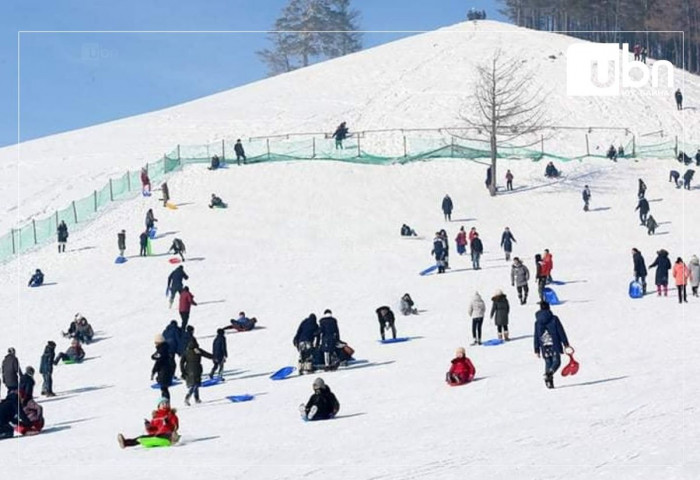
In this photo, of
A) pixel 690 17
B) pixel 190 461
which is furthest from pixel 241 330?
pixel 690 17

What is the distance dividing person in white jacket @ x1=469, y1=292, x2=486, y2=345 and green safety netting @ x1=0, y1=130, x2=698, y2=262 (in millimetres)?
23208

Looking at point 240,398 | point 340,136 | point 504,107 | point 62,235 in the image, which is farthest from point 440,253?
point 504,107

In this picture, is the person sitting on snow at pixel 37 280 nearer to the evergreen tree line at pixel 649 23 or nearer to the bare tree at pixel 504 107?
the bare tree at pixel 504 107

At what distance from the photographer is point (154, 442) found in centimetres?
1584

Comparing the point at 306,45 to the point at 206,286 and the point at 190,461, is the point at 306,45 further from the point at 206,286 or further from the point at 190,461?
the point at 190,461

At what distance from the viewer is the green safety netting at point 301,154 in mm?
44406

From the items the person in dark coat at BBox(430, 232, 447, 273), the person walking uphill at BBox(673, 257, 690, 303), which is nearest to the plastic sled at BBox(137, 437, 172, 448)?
the person walking uphill at BBox(673, 257, 690, 303)

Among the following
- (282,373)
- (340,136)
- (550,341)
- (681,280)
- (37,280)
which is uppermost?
(340,136)

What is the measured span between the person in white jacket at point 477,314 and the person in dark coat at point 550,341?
18.6ft

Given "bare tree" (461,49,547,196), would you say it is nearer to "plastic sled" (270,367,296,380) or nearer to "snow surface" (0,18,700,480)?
"snow surface" (0,18,700,480)

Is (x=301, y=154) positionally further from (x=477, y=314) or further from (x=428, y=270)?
(x=477, y=314)

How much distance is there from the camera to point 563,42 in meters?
88.8

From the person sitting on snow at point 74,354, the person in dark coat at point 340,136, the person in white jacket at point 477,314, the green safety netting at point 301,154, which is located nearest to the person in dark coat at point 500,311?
the person in white jacket at point 477,314

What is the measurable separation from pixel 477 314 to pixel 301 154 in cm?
3221
